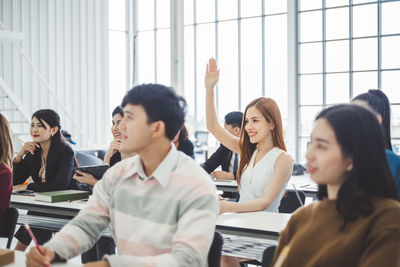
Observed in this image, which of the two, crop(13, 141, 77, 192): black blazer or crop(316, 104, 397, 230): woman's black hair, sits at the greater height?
crop(316, 104, 397, 230): woman's black hair

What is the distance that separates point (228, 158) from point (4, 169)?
261cm

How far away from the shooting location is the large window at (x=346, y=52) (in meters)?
9.63

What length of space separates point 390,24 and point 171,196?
30.5 feet

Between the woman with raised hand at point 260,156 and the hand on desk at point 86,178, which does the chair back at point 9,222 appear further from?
the woman with raised hand at point 260,156

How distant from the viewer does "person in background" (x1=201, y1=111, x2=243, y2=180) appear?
186 inches

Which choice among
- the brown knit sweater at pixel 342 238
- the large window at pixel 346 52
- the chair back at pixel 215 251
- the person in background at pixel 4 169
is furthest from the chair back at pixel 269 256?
the large window at pixel 346 52

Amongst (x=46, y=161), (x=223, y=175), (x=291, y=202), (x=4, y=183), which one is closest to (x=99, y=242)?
(x=4, y=183)

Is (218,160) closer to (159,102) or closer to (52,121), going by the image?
(52,121)

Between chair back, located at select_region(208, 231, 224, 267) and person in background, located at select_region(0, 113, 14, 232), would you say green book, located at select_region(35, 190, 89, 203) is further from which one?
chair back, located at select_region(208, 231, 224, 267)

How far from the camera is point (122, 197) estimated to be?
5.58ft

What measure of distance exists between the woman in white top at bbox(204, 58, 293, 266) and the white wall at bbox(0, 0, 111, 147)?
773 centimetres

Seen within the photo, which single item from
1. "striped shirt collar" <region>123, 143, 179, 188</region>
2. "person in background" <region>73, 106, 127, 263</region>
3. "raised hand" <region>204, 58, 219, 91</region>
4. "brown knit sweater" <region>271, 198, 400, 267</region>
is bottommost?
"person in background" <region>73, 106, 127, 263</region>

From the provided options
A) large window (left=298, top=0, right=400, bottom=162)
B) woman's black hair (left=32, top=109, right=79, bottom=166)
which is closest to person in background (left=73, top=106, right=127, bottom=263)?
woman's black hair (left=32, top=109, right=79, bottom=166)

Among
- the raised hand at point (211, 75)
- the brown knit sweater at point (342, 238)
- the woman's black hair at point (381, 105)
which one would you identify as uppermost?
the raised hand at point (211, 75)
